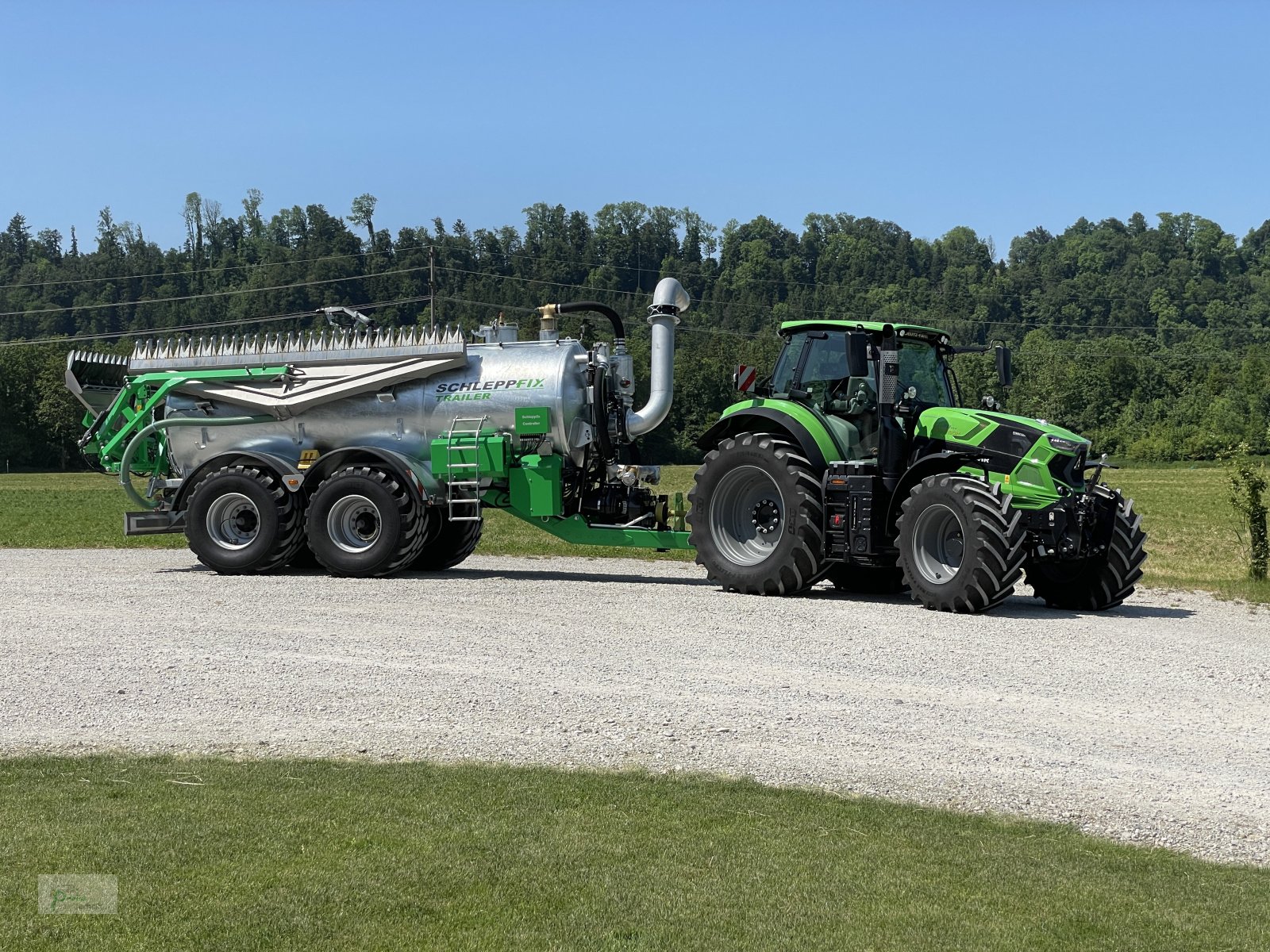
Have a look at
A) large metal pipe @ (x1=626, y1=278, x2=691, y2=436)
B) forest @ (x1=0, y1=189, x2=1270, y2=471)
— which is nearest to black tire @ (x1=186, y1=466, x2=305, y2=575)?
large metal pipe @ (x1=626, y1=278, x2=691, y2=436)

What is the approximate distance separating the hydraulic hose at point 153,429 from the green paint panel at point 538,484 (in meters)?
3.82

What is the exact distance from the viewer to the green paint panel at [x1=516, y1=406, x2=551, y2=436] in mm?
18109

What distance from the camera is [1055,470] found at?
48.4 ft

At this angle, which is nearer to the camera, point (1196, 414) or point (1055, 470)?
point (1055, 470)

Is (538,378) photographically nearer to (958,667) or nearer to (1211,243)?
(958,667)

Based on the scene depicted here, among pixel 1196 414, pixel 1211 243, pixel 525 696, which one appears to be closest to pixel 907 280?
pixel 1196 414

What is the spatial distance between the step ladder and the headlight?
24.0ft

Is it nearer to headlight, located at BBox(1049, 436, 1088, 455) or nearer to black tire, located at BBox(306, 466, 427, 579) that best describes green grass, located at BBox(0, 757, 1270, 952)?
headlight, located at BBox(1049, 436, 1088, 455)

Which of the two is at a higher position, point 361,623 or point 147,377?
point 147,377

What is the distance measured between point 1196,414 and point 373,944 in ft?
329

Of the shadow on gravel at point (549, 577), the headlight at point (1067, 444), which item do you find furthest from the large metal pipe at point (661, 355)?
the headlight at point (1067, 444)

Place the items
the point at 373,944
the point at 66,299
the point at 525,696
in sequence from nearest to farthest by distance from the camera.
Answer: the point at 373,944 → the point at 525,696 → the point at 66,299

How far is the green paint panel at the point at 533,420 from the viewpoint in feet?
59.4

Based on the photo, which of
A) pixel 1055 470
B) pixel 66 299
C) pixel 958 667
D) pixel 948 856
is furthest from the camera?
pixel 66 299
